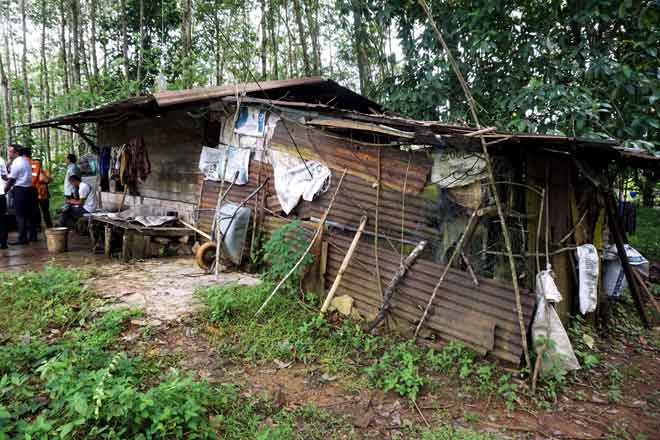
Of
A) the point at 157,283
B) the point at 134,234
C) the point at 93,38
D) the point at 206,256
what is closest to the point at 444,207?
the point at 206,256

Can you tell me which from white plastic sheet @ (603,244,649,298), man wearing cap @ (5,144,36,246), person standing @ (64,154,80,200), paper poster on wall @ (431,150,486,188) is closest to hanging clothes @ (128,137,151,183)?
person standing @ (64,154,80,200)

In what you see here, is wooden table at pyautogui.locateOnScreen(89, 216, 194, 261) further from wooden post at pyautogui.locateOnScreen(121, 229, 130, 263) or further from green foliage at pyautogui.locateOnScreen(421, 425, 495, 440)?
green foliage at pyautogui.locateOnScreen(421, 425, 495, 440)

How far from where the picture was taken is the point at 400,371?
4.14m

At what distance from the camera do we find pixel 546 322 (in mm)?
4133

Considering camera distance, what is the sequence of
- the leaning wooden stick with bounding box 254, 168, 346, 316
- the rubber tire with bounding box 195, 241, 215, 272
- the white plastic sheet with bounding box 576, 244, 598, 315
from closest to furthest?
the white plastic sheet with bounding box 576, 244, 598, 315
the leaning wooden stick with bounding box 254, 168, 346, 316
the rubber tire with bounding box 195, 241, 215, 272

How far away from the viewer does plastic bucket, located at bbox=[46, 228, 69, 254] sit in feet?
26.4

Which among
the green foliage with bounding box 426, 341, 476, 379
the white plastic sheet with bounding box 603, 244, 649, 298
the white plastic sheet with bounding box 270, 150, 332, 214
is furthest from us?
the white plastic sheet with bounding box 270, 150, 332, 214

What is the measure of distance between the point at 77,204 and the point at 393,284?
8.22 metres

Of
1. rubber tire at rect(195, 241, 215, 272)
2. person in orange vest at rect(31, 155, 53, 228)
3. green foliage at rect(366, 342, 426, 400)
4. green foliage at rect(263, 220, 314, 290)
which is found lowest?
green foliage at rect(366, 342, 426, 400)

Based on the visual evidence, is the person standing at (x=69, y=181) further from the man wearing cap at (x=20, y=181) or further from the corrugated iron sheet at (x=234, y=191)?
the corrugated iron sheet at (x=234, y=191)

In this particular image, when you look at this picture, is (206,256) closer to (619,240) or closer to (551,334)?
(551,334)

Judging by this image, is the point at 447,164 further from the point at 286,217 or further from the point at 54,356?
the point at 54,356

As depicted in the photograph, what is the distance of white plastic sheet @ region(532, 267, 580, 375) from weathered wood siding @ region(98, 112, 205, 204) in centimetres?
628

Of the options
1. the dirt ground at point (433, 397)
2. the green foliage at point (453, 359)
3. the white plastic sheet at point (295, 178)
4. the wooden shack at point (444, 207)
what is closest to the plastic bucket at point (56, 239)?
the wooden shack at point (444, 207)
